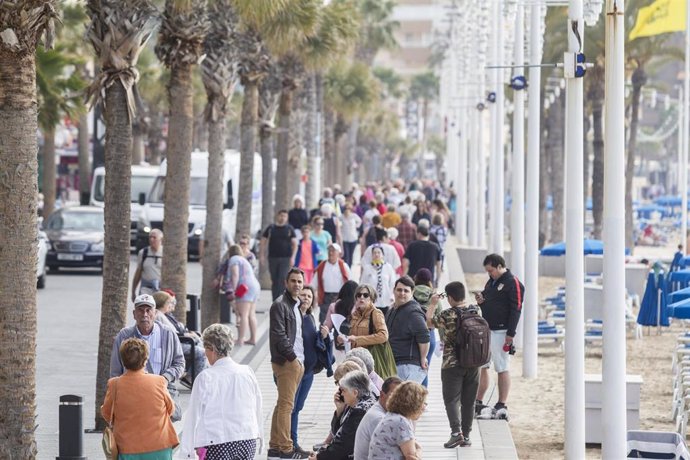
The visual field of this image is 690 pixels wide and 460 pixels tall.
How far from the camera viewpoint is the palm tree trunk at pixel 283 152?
39.3 meters

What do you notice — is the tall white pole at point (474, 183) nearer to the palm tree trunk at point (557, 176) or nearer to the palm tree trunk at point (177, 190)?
the palm tree trunk at point (557, 176)

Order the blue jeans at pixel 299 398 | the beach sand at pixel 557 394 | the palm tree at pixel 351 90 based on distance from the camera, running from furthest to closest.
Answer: the palm tree at pixel 351 90
the beach sand at pixel 557 394
the blue jeans at pixel 299 398

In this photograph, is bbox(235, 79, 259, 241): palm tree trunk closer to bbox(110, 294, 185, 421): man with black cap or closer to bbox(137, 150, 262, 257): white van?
bbox(137, 150, 262, 257): white van

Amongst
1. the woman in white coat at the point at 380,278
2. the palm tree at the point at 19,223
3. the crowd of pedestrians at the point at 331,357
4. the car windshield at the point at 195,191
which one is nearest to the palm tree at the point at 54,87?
the crowd of pedestrians at the point at 331,357

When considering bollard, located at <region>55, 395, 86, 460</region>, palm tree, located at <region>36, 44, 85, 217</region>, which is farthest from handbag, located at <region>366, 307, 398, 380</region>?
palm tree, located at <region>36, 44, 85, 217</region>

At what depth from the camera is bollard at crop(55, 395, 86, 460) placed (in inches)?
517

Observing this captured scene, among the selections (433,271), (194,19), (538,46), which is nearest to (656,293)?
(433,271)

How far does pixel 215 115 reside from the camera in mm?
25766

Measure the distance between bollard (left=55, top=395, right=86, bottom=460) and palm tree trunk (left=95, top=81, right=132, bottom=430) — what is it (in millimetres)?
2666

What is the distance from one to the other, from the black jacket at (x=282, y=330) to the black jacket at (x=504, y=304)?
3.36 meters

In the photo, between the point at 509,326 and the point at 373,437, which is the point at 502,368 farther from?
the point at 373,437

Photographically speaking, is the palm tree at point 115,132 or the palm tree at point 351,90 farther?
the palm tree at point 351,90

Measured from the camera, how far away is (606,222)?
1370cm

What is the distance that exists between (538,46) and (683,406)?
21.9 feet
